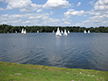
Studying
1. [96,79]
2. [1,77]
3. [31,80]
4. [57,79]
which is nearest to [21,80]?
[31,80]

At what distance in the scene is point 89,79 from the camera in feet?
43.1

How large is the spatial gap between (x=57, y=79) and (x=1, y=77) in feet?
19.8

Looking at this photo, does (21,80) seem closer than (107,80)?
Yes

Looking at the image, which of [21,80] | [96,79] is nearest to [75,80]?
[96,79]

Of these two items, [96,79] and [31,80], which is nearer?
[31,80]

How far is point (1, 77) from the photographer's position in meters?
12.8

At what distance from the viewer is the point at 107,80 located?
1308 centimetres

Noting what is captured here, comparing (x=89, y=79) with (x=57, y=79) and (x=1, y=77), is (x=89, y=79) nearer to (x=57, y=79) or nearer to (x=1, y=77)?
(x=57, y=79)

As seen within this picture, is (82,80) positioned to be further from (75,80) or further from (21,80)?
(21,80)

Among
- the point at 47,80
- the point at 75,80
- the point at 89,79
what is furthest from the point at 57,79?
the point at 89,79

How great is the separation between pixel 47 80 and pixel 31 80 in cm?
165

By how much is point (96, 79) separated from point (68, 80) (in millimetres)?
3288

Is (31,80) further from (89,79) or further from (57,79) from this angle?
(89,79)

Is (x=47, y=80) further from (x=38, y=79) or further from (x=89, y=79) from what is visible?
(x=89, y=79)
